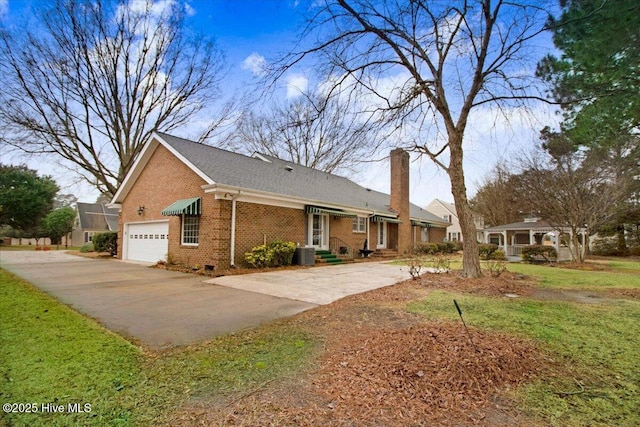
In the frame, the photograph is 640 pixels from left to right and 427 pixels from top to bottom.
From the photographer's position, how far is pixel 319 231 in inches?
672

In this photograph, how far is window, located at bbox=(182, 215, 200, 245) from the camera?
13.3 metres

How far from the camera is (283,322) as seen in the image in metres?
5.56

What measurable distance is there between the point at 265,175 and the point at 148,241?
6.73m

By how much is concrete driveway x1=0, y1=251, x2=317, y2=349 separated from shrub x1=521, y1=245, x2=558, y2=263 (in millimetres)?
18217

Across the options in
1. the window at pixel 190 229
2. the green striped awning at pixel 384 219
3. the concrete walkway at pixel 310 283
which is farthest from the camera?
the green striped awning at pixel 384 219

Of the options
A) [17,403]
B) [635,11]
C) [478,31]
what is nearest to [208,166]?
[478,31]

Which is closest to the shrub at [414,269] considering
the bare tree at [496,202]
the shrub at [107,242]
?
the shrub at [107,242]

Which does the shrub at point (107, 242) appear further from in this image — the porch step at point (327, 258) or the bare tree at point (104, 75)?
the porch step at point (327, 258)

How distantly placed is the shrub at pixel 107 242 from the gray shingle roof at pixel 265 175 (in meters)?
9.93

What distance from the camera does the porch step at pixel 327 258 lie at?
619 inches

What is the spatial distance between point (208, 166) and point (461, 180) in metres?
9.73

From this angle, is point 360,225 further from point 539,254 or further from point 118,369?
point 118,369

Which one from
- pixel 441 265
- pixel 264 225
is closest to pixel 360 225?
pixel 441 265

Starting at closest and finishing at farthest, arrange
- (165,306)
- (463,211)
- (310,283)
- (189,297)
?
(165,306) → (189,297) → (310,283) → (463,211)
